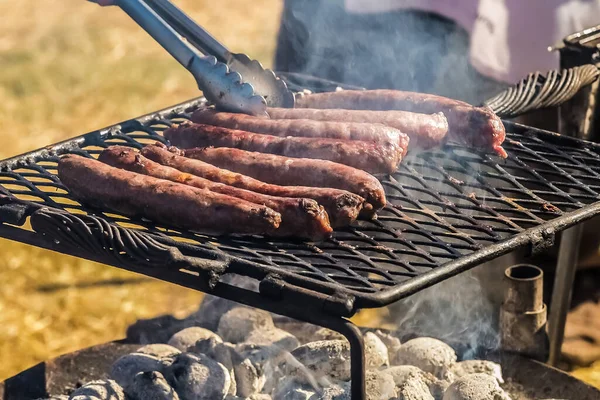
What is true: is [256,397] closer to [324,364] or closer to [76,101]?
[324,364]

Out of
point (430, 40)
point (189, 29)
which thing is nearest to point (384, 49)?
point (430, 40)

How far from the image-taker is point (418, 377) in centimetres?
313

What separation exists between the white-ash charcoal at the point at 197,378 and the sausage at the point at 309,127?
3.08 feet

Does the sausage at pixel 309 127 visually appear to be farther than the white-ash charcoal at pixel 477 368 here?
No

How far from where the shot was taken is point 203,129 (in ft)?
10.7

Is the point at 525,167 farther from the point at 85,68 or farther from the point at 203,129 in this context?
the point at 85,68

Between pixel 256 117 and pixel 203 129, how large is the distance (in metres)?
0.22

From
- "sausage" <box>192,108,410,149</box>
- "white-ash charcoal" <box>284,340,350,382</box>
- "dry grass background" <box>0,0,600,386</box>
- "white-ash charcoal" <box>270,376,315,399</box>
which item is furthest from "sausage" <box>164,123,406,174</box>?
"dry grass background" <box>0,0,600,386</box>

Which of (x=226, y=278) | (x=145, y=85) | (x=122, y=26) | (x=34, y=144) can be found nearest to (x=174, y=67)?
(x=145, y=85)

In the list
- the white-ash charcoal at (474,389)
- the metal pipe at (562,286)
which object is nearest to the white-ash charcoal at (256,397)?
the white-ash charcoal at (474,389)

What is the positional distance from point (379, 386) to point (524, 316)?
98 centimetres

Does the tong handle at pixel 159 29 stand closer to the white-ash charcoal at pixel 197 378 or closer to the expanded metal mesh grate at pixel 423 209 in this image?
the expanded metal mesh grate at pixel 423 209

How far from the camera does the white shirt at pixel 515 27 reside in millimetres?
4875

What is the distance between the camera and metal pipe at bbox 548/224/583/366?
4.24 metres
